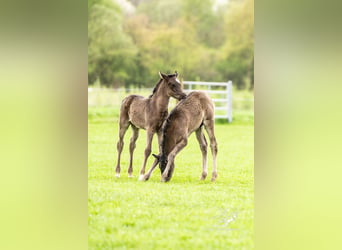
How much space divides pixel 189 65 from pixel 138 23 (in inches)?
14.3

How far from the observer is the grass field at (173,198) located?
6.92 feet

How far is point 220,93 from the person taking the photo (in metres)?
2.87

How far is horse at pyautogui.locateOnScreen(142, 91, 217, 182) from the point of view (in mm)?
2541

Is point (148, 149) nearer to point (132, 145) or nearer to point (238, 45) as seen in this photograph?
point (132, 145)

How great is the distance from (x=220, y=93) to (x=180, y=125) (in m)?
0.44

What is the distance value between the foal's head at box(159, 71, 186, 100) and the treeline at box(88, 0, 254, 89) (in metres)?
0.21

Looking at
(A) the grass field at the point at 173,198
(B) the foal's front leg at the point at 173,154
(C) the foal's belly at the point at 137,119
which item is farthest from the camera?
(C) the foal's belly at the point at 137,119

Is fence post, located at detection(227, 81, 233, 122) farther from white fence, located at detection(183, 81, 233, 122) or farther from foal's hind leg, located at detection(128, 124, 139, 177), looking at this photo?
foal's hind leg, located at detection(128, 124, 139, 177)

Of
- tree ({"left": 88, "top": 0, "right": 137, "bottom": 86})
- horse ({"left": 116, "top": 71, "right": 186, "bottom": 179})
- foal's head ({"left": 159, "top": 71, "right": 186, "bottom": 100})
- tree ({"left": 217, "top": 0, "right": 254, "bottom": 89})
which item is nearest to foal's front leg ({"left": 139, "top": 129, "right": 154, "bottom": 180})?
horse ({"left": 116, "top": 71, "right": 186, "bottom": 179})

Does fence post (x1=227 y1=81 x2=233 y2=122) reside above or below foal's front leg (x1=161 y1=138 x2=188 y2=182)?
above

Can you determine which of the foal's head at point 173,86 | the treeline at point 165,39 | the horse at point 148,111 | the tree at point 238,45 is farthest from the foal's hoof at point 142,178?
the tree at point 238,45

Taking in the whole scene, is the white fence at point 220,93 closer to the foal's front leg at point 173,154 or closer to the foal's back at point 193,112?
the foal's back at point 193,112

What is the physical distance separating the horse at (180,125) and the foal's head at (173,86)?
0.13 ft
